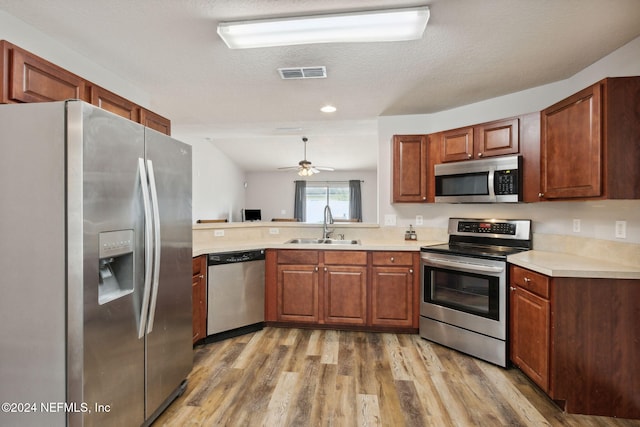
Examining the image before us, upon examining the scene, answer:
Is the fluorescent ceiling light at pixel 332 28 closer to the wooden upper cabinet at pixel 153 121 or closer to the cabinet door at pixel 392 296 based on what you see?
the wooden upper cabinet at pixel 153 121

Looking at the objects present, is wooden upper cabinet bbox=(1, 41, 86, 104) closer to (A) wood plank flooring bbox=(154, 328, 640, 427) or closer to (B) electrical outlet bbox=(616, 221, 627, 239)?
(A) wood plank flooring bbox=(154, 328, 640, 427)

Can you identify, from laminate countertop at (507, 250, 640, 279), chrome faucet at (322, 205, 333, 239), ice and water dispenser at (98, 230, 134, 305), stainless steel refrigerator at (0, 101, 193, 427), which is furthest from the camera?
chrome faucet at (322, 205, 333, 239)

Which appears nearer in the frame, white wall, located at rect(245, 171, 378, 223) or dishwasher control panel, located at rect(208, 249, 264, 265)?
dishwasher control panel, located at rect(208, 249, 264, 265)

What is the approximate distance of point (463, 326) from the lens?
262 cm

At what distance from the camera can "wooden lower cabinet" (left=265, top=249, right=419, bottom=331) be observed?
3.02 metres

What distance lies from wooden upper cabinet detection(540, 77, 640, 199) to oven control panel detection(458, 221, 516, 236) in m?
0.74

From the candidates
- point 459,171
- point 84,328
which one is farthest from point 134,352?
point 459,171

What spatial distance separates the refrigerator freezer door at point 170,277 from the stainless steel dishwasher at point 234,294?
71 cm

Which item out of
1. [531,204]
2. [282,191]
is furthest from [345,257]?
[282,191]

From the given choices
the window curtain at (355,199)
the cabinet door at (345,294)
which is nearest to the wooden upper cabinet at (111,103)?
the cabinet door at (345,294)

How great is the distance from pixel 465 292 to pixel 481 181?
39.3 inches

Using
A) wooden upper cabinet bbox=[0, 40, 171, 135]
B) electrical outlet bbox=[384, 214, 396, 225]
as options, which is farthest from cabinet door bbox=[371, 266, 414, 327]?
wooden upper cabinet bbox=[0, 40, 171, 135]

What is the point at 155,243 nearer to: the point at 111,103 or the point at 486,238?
the point at 111,103

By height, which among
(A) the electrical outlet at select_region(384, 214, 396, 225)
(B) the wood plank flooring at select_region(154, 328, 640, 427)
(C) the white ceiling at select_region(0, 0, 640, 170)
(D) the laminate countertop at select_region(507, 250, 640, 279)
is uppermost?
(C) the white ceiling at select_region(0, 0, 640, 170)
